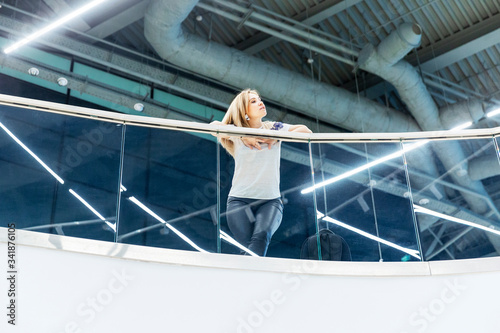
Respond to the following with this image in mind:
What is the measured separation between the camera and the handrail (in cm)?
352

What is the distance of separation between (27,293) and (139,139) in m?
1.19

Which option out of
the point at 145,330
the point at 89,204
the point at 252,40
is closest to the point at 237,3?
the point at 252,40

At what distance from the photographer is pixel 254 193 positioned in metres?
3.47

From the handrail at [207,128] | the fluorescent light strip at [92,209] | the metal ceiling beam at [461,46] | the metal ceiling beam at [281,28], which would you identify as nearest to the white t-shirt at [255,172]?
the handrail at [207,128]

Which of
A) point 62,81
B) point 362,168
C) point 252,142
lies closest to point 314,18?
point 62,81

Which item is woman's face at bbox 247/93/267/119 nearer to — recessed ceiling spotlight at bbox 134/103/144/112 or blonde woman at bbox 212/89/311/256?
blonde woman at bbox 212/89/311/256

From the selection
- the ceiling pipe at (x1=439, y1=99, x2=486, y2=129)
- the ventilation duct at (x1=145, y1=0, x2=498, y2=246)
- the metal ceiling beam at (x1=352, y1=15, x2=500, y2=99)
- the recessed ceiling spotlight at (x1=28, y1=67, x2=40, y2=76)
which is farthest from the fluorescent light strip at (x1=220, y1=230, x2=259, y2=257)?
the metal ceiling beam at (x1=352, y1=15, x2=500, y2=99)

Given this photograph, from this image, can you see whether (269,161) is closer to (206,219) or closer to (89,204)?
(206,219)

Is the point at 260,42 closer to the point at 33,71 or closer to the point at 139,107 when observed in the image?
the point at 139,107

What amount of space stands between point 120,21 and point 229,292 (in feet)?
19.9

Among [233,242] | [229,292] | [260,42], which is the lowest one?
[229,292]

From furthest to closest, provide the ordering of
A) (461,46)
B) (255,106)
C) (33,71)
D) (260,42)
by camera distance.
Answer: (260,42) < (461,46) < (33,71) < (255,106)

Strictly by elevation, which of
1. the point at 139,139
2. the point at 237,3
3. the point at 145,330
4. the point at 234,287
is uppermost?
the point at 237,3

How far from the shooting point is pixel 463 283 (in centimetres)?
357
